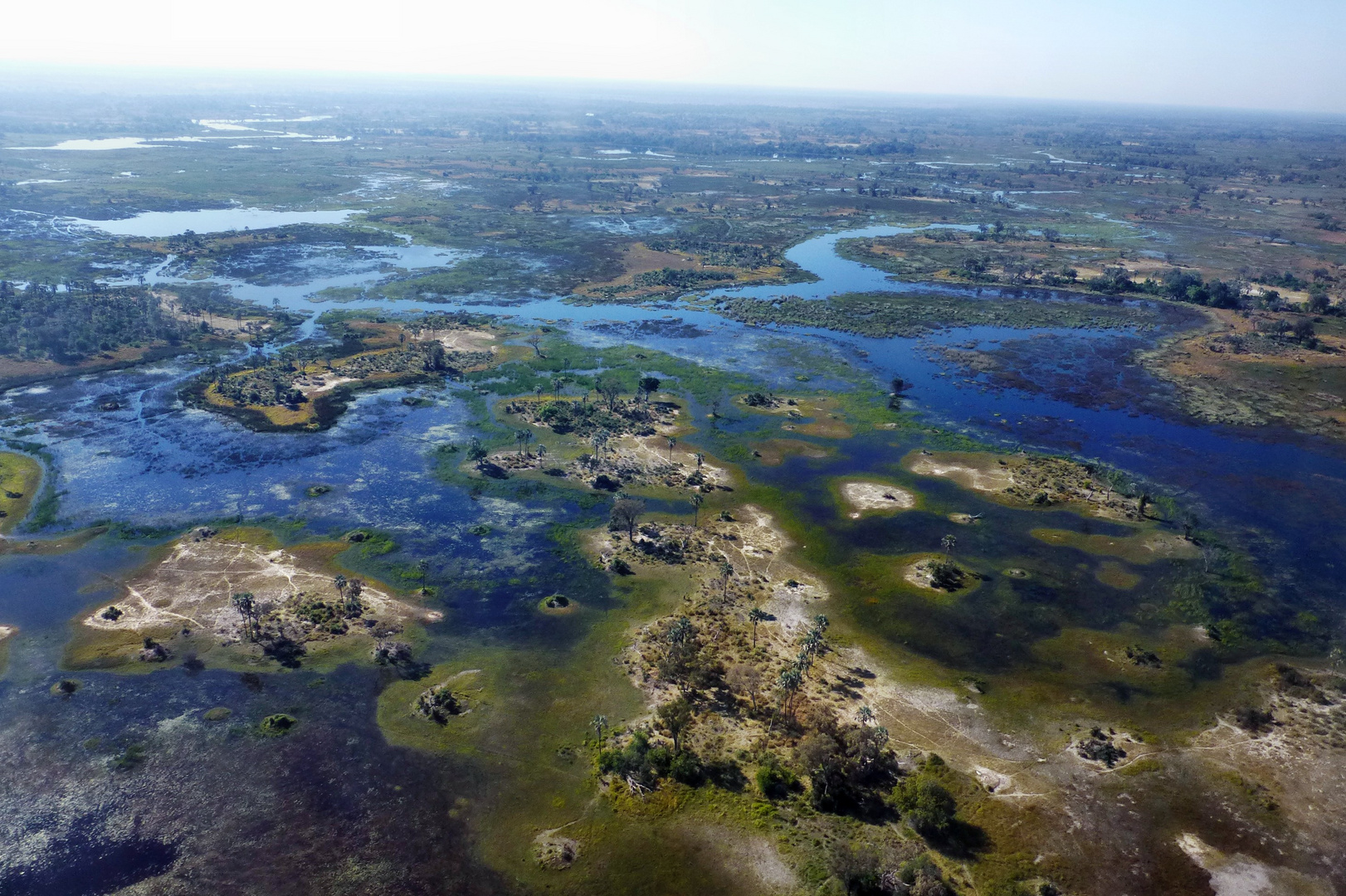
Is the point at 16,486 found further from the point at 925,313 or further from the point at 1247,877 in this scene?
the point at 925,313

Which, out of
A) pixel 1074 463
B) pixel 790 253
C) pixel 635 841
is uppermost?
pixel 790 253

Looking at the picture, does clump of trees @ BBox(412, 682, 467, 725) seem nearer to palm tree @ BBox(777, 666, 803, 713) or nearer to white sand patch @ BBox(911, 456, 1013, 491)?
palm tree @ BBox(777, 666, 803, 713)

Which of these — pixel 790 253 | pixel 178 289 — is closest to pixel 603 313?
pixel 790 253

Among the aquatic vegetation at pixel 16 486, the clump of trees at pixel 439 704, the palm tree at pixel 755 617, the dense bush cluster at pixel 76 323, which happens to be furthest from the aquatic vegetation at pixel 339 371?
the palm tree at pixel 755 617

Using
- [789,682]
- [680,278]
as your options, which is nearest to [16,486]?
[789,682]

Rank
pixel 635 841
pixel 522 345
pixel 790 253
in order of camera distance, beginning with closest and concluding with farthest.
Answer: pixel 635 841 < pixel 522 345 < pixel 790 253

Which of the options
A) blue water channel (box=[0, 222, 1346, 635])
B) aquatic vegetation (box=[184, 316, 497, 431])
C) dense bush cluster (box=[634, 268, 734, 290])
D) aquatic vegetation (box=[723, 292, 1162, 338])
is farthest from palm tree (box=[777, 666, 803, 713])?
dense bush cluster (box=[634, 268, 734, 290])

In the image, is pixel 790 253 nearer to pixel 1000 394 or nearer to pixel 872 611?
pixel 1000 394
